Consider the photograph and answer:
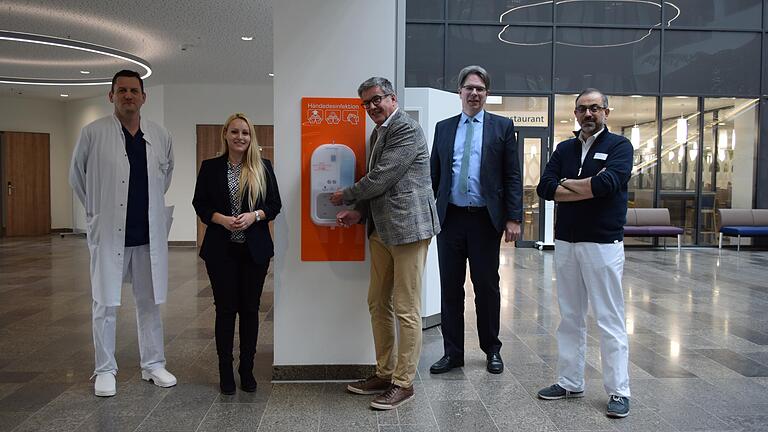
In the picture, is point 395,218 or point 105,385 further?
point 105,385

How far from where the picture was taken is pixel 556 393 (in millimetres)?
3473

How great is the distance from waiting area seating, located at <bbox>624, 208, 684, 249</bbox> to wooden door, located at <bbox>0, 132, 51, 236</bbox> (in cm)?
1372

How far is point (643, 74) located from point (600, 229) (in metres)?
10.7

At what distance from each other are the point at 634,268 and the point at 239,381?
735 centimetres

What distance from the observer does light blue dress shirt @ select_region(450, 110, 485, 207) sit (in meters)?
3.84

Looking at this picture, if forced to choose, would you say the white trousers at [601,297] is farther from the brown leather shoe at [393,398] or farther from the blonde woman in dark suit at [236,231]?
the blonde woman in dark suit at [236,231]

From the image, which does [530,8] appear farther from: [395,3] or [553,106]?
[395,3]

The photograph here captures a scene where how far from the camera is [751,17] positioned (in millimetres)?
12492

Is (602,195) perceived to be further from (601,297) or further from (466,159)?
(466,159)

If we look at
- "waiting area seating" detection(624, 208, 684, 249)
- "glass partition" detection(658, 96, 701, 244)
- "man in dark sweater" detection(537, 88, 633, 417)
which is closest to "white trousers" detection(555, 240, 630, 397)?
"man in dark sweater" detection(537, 88, 633, 417)

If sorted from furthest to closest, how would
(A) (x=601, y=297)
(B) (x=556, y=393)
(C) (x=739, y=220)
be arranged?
1. (C) (x=739, y=220)
2. (B) (x=556, y=393)
3. (A) (x=601, y=297)

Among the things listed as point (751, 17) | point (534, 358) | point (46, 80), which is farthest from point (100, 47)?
point (751, 17)

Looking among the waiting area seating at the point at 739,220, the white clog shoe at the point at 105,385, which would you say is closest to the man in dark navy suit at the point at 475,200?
the white clog shoe at the point at 105,385

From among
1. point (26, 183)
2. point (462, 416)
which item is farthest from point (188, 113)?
point (462, 416)
